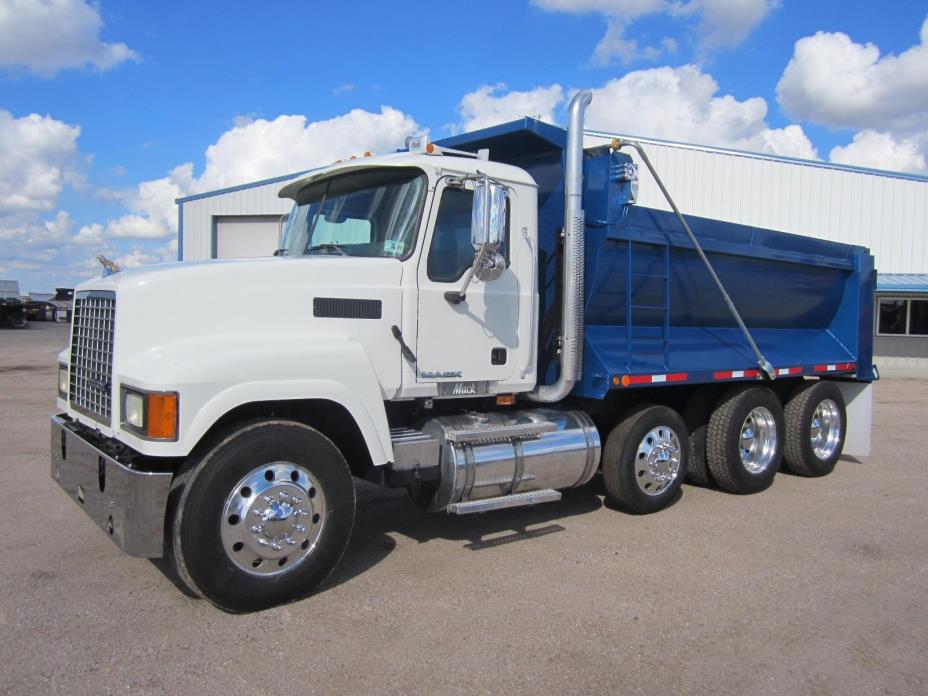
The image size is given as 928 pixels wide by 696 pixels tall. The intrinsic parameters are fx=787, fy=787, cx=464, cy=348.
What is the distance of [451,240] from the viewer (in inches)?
214

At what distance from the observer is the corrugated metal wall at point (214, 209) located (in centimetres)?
2461

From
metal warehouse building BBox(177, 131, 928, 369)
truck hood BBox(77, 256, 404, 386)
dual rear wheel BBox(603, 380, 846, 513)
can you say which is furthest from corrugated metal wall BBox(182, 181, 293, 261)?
truck hood BBox(77, 256, 404, 386)

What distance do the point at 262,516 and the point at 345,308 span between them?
4.55ft

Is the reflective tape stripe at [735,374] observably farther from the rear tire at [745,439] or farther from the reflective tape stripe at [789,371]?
the reflective tape stripe at [789,371]

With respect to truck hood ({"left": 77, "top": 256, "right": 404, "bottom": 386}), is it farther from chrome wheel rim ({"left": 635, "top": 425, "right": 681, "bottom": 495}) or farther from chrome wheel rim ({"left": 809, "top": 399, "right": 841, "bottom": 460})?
chrome wheel rim ({"left": 809, "top": 399, "right": 841, "bottom": 460})

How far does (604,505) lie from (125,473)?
429 centimetres

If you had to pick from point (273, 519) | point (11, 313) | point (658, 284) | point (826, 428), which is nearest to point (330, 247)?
point (273, 519)

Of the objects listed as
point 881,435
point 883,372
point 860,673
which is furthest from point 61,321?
point 860,673

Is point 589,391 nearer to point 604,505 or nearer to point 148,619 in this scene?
point 604,505

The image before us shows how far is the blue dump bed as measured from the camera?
6344mm

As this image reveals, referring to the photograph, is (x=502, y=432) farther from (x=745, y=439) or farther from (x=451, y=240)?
(x=745, y=439)

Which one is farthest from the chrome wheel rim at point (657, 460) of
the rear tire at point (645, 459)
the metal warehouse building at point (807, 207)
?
the metal warehouse building at point (807, 207)

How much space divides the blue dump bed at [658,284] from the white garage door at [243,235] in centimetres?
1637

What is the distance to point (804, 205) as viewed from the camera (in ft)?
80.5
